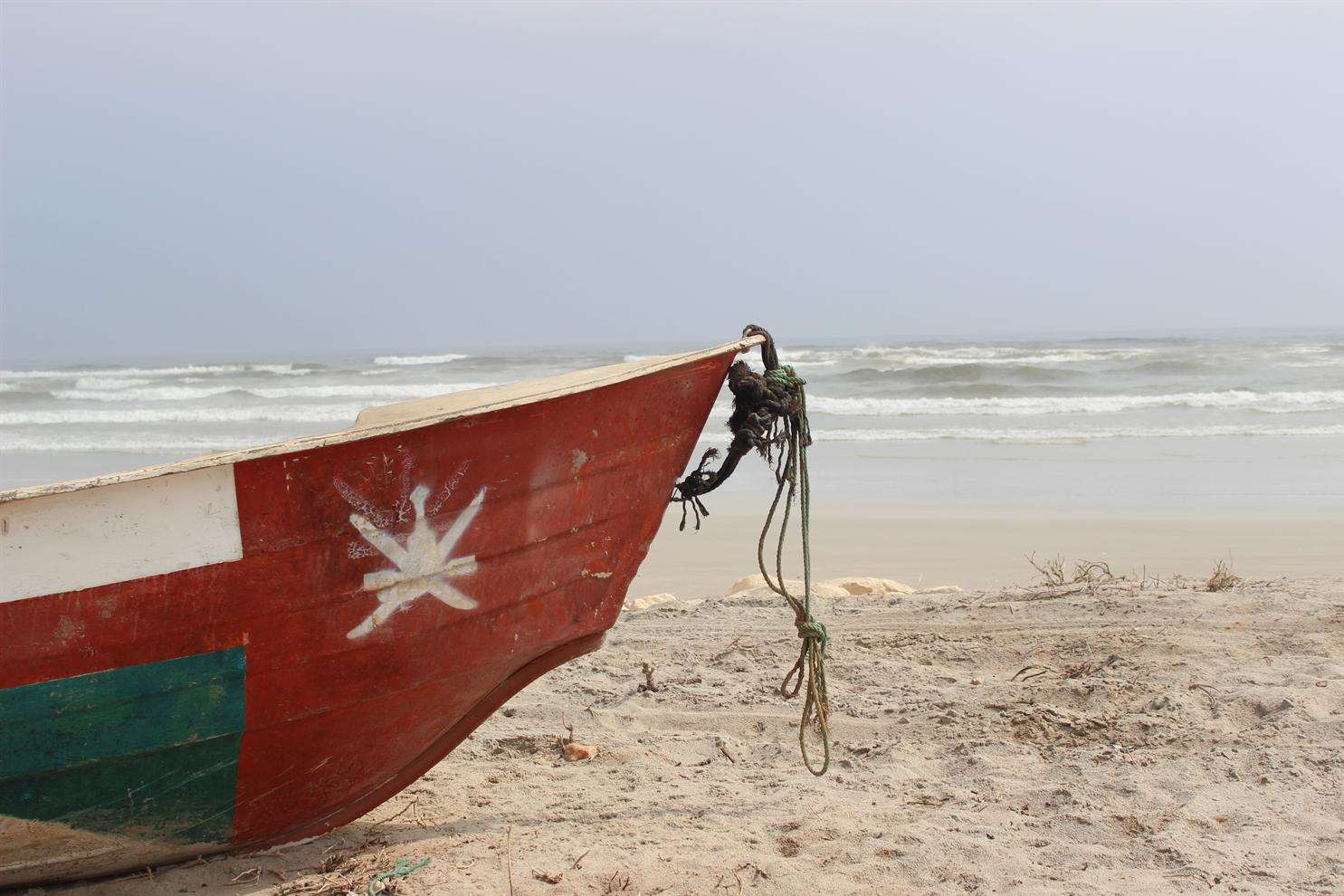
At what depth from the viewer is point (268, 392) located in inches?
985

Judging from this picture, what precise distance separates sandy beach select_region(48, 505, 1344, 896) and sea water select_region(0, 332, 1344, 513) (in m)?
4.44

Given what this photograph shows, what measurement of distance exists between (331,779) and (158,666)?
649mm

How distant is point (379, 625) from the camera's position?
256cm

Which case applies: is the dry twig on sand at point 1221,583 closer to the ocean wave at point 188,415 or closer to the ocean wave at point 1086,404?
the ocean wave at point 1086,404

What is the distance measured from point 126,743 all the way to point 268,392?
953 inches

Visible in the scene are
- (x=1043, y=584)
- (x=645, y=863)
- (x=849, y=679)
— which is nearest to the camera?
(x=645, y=863)

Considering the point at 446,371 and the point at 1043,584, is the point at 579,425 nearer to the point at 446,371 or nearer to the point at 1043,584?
the point at 1043,584

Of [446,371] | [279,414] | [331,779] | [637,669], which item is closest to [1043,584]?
Result: [637,669]

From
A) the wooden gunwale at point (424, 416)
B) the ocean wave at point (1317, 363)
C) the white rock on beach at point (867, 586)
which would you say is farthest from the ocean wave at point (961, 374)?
the wooden gunwale at point (424, 416)

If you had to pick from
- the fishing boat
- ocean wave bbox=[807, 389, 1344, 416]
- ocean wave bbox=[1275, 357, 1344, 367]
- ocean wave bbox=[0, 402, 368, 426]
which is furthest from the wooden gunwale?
ocean wave bbox=[1275, 357, 1344, 367]

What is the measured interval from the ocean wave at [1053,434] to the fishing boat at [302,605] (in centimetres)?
989

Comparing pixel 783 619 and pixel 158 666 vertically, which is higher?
pixel 158 666

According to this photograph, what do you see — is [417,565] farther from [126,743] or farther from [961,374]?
[961,374]

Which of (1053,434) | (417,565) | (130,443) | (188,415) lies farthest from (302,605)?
(188,415)
